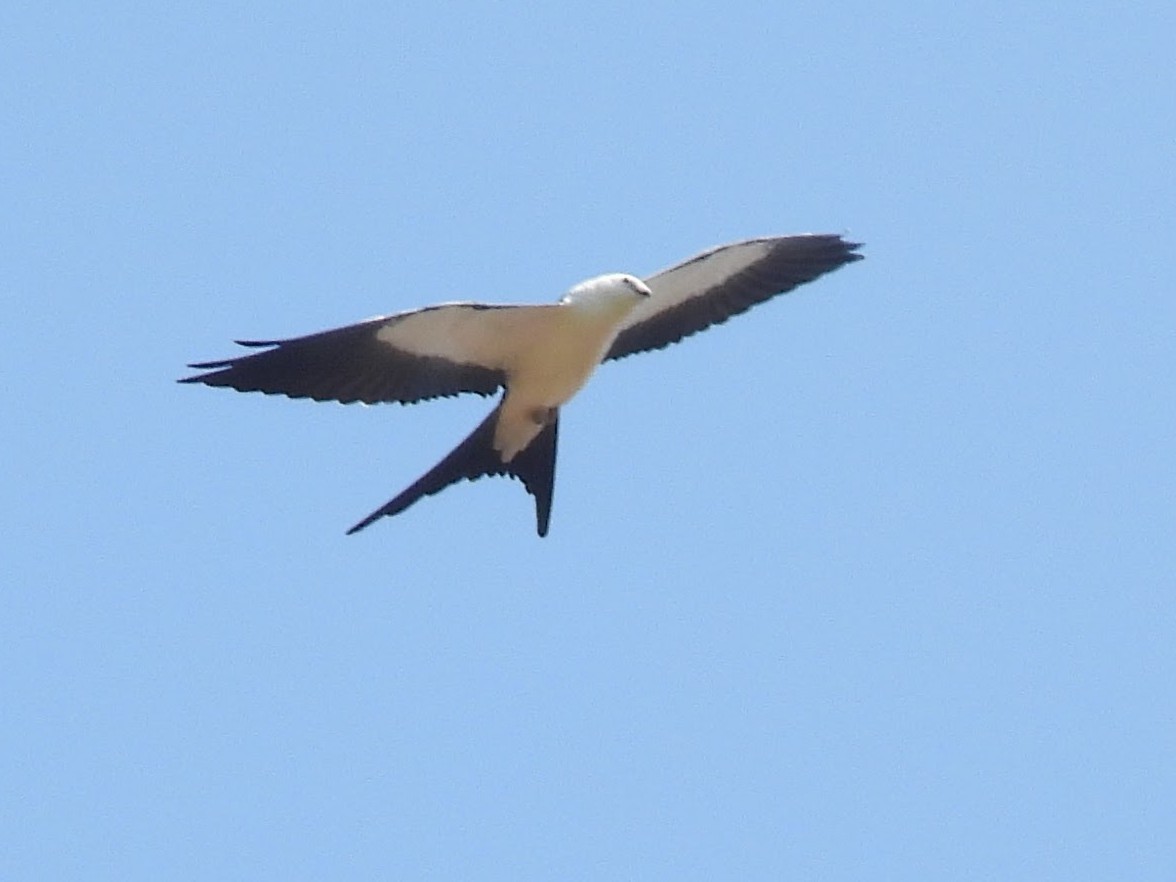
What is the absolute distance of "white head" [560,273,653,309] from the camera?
1418 centimetres

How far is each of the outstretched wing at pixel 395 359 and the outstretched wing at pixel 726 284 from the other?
3.17 feet

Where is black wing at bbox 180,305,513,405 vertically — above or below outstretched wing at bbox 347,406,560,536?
above

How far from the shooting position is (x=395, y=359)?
14.4 metres

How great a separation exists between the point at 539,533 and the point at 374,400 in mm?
1063

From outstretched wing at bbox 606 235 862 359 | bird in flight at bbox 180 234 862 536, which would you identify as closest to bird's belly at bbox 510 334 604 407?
bird in flight at bbox 180 234 862 536

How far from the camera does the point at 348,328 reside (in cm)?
1416

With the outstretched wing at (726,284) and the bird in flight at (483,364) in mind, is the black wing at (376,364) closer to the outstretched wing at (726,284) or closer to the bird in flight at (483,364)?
the bird in flight at (483,364)

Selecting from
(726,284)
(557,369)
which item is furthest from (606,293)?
(726,284)

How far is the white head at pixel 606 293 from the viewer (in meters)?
14.2

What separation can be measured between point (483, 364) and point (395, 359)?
0.43 metres

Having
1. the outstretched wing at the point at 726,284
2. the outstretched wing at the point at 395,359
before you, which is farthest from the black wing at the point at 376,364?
the outstretched wing at the point at 726,284

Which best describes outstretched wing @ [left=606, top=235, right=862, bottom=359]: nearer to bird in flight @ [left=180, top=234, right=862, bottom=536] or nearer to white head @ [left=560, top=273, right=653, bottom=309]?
bird in flight @ [left=180, top=234, right=862, bottom=536]

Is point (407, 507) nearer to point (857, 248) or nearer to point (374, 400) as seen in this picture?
point (374, 400)

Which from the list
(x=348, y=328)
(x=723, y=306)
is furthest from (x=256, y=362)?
(x=723, y=306)
